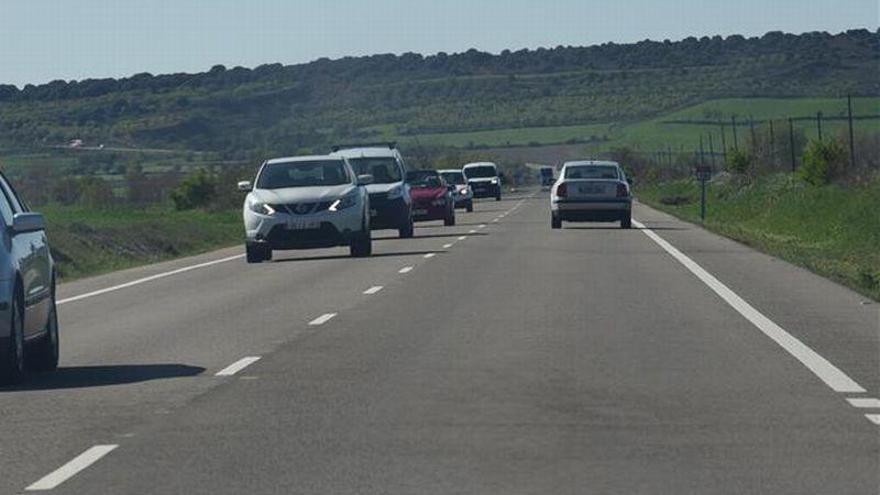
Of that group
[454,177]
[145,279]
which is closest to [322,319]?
[145,279]

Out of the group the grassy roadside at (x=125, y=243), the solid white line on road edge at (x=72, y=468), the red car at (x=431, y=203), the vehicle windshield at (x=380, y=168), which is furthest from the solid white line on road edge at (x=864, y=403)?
the red car at (x=431, y=203)

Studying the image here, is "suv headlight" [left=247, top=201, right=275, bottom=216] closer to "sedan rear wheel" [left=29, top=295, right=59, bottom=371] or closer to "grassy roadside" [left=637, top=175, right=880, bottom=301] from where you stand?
"grassy roadside" [left=637, top=175, right=880, bottom=301]

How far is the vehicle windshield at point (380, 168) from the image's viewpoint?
45.5 metres

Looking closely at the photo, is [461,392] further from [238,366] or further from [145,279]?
[145,279]

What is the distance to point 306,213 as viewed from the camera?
3559 cm

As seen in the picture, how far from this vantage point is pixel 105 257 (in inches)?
1754

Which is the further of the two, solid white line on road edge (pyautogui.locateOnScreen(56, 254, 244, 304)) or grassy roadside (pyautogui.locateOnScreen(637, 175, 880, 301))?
grassy roadside (pyautogui.locateOnScreen(637, 175, 880, 301))

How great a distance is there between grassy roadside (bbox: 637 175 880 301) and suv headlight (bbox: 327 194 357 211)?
22.7 feet

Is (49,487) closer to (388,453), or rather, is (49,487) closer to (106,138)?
(388,453)

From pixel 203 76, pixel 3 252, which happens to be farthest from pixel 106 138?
pixel 3 252

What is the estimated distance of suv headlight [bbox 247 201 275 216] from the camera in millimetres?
35750

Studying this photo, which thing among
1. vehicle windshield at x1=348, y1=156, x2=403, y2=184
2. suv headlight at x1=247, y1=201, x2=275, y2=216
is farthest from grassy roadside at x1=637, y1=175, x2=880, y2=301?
suv headlight at x1=247, y1=201, x2=275, y2=216

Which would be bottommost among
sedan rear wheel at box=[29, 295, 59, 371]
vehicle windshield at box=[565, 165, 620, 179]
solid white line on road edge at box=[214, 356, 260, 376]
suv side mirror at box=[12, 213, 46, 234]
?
vehicle windshield at box=[565, 165, 620, 179]

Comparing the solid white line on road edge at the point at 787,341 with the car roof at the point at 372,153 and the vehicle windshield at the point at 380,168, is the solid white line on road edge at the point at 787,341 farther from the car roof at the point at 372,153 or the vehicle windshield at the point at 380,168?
the car roof at the point at 372,153
